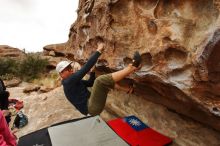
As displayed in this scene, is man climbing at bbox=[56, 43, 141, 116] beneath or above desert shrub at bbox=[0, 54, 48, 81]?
above

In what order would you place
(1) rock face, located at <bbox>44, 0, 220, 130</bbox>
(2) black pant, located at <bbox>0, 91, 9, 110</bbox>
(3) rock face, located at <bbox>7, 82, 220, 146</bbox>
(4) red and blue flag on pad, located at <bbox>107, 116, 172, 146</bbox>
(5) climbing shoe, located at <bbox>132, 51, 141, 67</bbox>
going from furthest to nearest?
(2) black pant, located at <bbox>0, 91, 9, 110</bbox>, (4) red and blue flag on pad, located at <bbox>107, 116, 172, 146</bbox>, (3) rock face, located at <bbox>7, 82, 220, 146</bbox>, (5) climbing shoe, located at <bbox>132, 51, 141, 67</bbox>, (1) rock face, located at <bbox>44, 0, 220, 130</bbox>

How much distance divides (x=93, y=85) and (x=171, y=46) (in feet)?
4.33

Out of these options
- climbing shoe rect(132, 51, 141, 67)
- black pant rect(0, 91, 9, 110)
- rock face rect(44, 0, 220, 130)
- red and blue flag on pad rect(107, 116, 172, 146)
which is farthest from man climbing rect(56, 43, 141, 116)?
black pant rect(0, 91, 9, 110)

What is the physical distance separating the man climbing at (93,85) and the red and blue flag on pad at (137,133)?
2.55ft

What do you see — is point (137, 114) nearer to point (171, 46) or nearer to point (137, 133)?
point (137, 133)

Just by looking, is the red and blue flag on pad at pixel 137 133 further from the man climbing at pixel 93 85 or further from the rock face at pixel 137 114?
the man climbing at pixel 93 85

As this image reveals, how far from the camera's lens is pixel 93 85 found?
4.14 meters

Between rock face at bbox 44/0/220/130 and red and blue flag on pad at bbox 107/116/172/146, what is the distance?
53 cm

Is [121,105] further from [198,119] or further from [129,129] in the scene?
[198,119]

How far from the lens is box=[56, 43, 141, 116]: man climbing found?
3854 mm

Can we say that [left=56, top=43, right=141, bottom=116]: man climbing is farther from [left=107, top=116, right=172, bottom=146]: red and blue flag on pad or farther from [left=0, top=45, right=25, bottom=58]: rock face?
[left=0, top=45, right=25, bottom=58]: rock face

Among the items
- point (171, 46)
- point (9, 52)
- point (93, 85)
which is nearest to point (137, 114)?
point (93, 85)

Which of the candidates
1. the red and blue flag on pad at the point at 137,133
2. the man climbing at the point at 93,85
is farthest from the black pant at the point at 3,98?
the red and blue flag on pad at the point at 137,133

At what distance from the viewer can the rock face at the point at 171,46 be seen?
3.05m
